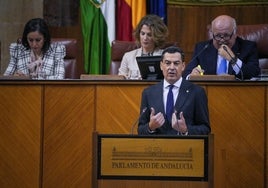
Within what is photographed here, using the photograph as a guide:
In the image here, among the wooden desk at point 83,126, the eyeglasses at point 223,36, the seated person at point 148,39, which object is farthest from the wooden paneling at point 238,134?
the seated person at point 148,39

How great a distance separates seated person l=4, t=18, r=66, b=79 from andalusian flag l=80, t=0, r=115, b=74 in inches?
36.9

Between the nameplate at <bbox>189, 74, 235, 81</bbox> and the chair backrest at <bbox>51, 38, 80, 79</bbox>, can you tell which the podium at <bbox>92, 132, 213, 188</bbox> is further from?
the chair backrest at <bbox>51, 38, 80, 79</bbox>

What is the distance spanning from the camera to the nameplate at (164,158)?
2.79 metres

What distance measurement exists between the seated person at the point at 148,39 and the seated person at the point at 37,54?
23.2 inches

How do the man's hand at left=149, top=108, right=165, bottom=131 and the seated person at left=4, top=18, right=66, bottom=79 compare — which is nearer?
the man's hand at left=149, top=108, right=165, bottom=131

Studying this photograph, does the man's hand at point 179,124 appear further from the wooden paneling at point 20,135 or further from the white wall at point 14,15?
the white wall at point 14,15

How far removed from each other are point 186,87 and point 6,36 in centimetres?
330

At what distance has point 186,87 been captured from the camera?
11.7 feet

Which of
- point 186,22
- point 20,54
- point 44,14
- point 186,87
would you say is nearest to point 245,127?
point 186,87

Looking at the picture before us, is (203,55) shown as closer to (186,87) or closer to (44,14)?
(186,87)

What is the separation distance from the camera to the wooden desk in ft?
12.6

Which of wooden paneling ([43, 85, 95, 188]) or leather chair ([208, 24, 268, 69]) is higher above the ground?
leather chair ([208, 24, 268, 69])

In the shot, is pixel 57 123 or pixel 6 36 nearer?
pixel 57 123

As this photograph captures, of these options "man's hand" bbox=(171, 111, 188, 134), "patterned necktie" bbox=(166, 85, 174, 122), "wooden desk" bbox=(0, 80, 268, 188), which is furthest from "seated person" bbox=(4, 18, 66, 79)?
"man's hand" bbox=(171, 111, 188, 134)
